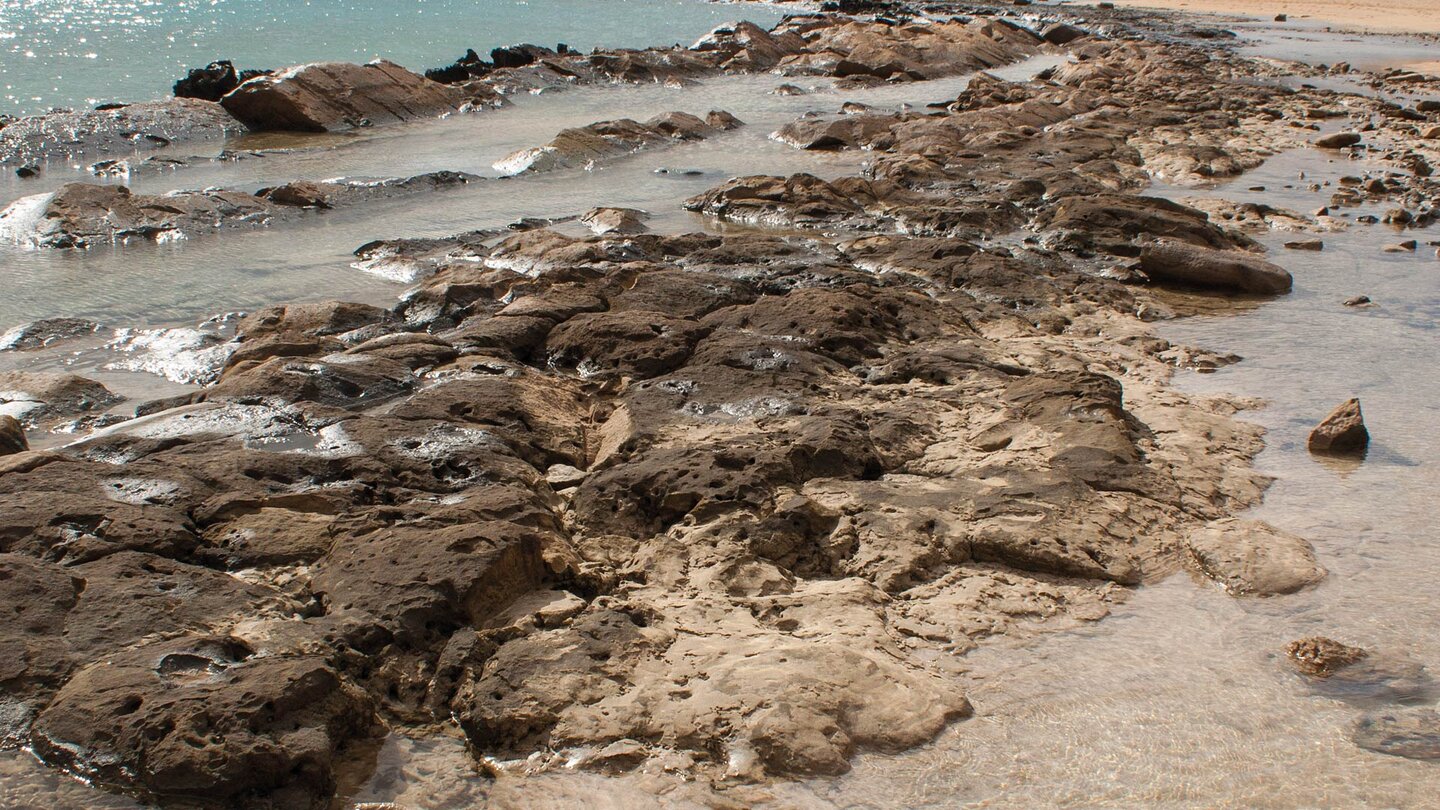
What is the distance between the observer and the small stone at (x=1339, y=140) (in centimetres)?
1273

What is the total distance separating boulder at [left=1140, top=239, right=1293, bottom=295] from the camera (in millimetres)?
7559

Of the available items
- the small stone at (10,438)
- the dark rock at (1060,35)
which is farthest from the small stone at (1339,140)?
the dark rock at (1060,35)

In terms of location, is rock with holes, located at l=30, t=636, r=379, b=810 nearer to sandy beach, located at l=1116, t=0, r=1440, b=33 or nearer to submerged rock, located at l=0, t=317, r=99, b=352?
submerged rock, located at l=0, t=317, r=99, b=352

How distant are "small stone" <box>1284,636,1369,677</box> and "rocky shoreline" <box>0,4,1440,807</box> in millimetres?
282

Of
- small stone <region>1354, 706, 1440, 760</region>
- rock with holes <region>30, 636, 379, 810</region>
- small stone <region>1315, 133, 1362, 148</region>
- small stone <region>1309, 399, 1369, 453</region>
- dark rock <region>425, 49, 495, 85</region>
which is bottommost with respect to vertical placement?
small stone <region>1354, 706, 1440, 760</region>

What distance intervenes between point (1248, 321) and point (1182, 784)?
4.72 meters

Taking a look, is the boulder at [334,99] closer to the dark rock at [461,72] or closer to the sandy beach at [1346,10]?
the dark rock at [461,72]

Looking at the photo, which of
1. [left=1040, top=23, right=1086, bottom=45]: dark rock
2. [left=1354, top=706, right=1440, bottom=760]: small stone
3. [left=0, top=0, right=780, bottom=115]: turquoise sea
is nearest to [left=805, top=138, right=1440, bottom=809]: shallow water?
[left=1354, top=706, right=1440, bottom=760]: small stone

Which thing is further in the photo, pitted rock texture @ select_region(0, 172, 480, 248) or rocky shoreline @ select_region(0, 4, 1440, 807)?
pitted rock texture @ select_region(0, 172, 480, 248)

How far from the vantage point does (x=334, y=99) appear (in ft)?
51.8

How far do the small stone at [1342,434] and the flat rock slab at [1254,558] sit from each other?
2.92 feet

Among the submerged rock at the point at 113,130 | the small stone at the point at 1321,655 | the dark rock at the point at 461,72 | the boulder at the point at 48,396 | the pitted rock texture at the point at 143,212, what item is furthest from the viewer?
the dark rock at the point at 461,72

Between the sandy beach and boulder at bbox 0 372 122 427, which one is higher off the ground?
the sandy beach

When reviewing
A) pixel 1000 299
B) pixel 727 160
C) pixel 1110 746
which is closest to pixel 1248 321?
pixel 1000 299
